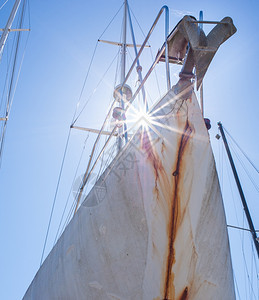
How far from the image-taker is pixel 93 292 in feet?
7.86

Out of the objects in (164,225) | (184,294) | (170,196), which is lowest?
(184,294)

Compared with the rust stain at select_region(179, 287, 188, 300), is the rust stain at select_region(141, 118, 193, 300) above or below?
above

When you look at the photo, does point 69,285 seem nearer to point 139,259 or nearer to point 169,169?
A: point 139,259

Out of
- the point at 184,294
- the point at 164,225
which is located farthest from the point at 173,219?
the point at 184,294

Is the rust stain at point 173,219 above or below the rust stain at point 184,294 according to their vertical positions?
above

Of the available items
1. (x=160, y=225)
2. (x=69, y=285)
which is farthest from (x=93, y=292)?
(x=160, y=225)

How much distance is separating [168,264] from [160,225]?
14.0 inches

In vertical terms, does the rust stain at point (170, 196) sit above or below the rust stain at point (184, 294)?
above

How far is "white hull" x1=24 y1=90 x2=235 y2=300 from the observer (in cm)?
216

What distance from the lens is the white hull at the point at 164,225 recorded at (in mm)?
2162

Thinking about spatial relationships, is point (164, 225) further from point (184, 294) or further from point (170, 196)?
point (184, 294)

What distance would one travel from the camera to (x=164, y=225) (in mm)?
2229

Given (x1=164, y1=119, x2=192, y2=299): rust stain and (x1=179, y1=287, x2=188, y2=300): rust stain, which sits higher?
(x1=164, y1=119, x2=192, y2=299): rust stain

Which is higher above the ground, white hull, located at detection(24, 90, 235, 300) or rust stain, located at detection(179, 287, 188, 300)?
white hull, located at detection(24, 90, 235, 300)
